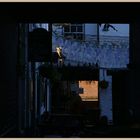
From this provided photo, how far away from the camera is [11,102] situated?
351 centimetres

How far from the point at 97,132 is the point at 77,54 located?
10215mm

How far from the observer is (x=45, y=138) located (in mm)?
2820

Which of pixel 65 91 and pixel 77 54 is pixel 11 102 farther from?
pixel 77 54

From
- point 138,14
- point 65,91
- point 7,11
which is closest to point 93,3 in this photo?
point 138,14

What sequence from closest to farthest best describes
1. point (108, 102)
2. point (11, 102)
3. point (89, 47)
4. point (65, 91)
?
point (11, 102), point (65, 91), point (89, 47), point (108, 102)

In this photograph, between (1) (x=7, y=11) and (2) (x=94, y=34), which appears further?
(2) (x=94, y=34)

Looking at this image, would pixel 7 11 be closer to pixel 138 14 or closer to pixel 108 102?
pixel 138 14

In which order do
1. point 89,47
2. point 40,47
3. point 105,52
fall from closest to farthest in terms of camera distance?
point 40,47 < point 105,52 < point 89,47

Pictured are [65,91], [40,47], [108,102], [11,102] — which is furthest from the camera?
[108,102]

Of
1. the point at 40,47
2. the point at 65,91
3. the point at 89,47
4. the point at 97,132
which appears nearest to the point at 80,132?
the point at 97,132

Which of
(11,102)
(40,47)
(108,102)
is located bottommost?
(108,102)

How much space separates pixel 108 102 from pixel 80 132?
11.6 meters

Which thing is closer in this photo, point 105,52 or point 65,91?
point 65,91

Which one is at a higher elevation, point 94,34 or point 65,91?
point 94,34
